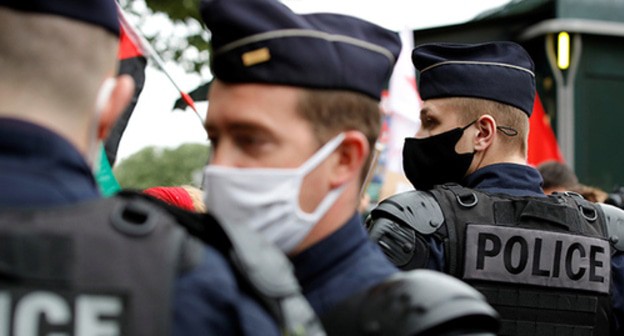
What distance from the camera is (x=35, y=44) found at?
1.77 m

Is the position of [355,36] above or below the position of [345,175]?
above

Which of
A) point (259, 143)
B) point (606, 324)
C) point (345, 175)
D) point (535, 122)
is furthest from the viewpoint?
point (535, 122)

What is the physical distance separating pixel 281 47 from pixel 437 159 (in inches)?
71.5

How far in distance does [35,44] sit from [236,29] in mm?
535

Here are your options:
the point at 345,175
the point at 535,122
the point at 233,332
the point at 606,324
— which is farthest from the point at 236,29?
the point at 535,122

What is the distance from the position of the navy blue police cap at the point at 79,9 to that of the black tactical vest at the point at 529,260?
1.84 meters

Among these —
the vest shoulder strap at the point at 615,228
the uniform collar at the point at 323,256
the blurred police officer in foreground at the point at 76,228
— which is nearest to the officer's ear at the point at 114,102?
the blurred police officer in foreground at the point at 76,228

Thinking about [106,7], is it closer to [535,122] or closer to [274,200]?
[274,200]

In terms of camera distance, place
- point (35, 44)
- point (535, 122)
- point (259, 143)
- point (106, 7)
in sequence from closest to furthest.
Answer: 1. point (35, 44)
2. point (106, 7)
3. point (259, 143)
4. point (535, 122)

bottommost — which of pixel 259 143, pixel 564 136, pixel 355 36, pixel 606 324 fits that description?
pixel 564 136

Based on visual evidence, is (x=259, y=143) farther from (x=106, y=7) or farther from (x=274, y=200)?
(x=106, y=7)

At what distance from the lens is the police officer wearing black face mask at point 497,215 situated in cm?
349

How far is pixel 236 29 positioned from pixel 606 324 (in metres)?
2.15

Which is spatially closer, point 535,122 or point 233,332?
point 233,332
